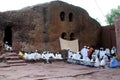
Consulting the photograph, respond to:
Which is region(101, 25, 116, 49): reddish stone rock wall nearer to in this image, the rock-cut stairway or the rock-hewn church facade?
the rock-hewn church facade

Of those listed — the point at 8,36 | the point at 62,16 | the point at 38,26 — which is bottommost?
the point at 8,36

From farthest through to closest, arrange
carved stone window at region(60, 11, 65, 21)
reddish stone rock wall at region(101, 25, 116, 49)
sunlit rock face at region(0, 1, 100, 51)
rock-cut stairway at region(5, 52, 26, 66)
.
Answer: reddish stone rock wall at region(101, 25, 116, 49) → carved stone window at region(60, 11, 65, 21) → sunlit rock face at region(0, 1, 100, 51) → rock-cut stairway at region(5, 52, 26, 66)

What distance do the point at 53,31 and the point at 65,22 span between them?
5.34 feet

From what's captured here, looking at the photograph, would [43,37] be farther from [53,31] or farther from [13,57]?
[13,57]

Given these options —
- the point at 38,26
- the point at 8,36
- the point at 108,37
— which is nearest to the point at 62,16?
the point at 38,26

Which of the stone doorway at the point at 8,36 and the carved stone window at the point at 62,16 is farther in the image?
the stone doorway at the point at 8,36

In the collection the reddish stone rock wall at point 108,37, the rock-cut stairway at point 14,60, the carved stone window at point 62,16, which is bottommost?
the rock-cut stairway at point 14,60

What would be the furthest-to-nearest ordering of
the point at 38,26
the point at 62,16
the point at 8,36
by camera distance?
the point at 8,36
the point at 62,16
the point at 38,26

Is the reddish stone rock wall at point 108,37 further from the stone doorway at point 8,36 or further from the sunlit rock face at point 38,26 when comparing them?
the stone doorway at point 8,36

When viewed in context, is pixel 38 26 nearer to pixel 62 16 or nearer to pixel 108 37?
pixel 62 16

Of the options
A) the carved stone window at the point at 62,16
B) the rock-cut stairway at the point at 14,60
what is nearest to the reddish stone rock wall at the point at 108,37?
the carved stone window at the point at 62,16

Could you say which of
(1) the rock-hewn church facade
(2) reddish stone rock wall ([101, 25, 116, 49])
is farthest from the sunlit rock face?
(2) reddish stone rock wall ([101, 25, 116, 49])

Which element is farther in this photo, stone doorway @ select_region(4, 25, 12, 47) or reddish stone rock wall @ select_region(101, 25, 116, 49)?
reddish stone rock wall @ select_region(101, 25, 116, 49)

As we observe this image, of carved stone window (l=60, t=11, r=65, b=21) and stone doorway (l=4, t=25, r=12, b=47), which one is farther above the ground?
carved stone window (l=60, t=11, r=65, b=21)
